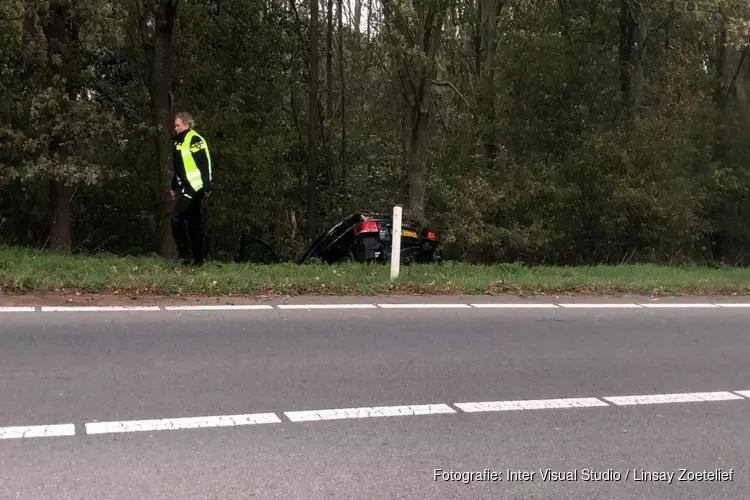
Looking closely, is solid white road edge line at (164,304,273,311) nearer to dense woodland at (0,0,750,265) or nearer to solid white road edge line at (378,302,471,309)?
solid white road edge line at (378,302,471,309)

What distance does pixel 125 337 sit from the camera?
6180mm

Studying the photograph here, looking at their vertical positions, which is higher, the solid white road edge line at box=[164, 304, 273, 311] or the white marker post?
the white marker post

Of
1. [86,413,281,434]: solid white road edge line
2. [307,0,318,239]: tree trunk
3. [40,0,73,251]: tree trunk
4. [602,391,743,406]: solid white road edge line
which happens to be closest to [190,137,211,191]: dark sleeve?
[40,0,73,251]: tree trunk

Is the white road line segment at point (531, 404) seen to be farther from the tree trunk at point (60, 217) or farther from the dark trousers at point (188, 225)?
the tree trunk at point (60, 217)

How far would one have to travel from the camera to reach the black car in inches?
442

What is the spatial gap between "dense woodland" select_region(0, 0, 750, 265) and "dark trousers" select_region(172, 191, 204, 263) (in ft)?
10.2

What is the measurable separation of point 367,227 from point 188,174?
336 centimetres

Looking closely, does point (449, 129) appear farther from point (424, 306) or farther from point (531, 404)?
point (531, 404)

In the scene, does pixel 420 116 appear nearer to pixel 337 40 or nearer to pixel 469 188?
pixel 469 188

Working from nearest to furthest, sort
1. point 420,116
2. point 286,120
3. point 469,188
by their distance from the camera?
point 469,188 → point 420,116 → point 286,120

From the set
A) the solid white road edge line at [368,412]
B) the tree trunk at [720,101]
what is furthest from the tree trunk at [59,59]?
the tree trunk at [720,101]

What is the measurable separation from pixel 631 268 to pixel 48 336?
9.18 m

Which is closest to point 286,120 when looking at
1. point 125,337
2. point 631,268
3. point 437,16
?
point 437,16

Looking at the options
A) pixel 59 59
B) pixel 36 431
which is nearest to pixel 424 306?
pixel 36 431
